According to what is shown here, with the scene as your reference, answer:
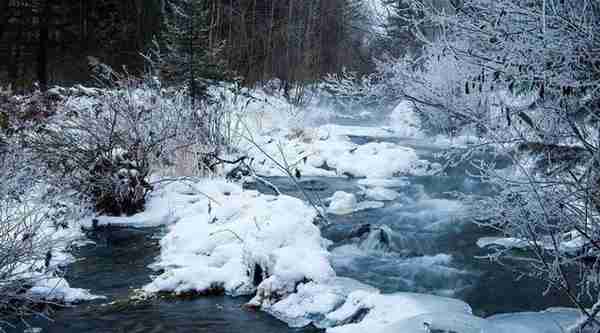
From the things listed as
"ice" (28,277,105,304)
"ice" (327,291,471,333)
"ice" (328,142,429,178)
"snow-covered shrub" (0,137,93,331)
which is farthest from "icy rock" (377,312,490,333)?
"ice" (328,142,429,178)

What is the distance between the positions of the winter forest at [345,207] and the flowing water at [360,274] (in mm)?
26

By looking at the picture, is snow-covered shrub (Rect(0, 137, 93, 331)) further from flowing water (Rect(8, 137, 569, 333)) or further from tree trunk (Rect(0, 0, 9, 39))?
tree trunk (Rect(0, 0, 9, 39))

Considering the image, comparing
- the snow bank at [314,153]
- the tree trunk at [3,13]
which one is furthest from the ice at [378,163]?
the tree trunk at [3,13]

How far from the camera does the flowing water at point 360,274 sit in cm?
457

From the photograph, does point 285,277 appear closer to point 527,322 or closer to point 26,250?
point 527,322

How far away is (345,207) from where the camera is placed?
8.50m

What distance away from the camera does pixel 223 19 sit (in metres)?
24.2

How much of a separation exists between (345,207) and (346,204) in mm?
91

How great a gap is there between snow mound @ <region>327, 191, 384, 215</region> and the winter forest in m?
0.04

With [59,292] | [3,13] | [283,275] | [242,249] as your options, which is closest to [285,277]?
[283,275]

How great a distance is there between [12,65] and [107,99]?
63.2 feet

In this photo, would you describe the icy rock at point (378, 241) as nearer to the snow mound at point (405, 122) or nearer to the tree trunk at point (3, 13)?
the snow mound at point (405, 122)

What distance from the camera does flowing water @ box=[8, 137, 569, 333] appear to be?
457cm

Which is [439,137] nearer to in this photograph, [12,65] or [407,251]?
[407,251]
